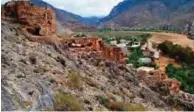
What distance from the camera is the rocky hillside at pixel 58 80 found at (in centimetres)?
1066

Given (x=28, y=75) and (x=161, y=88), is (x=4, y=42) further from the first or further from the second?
(x=161, y=88)

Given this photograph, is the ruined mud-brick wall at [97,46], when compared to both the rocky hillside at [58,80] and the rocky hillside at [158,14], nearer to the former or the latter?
the rocky hillside at [58,80]

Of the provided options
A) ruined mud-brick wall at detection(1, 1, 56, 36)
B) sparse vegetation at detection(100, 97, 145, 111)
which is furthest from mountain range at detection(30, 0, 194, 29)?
sparse vegetation at detection(100, 97, 145, 111)

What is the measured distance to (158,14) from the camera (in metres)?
172

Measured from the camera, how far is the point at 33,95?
10516 millimetres

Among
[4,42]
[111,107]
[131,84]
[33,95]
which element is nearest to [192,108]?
[131,84]

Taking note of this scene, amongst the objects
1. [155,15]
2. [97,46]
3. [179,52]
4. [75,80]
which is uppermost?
[75,80]

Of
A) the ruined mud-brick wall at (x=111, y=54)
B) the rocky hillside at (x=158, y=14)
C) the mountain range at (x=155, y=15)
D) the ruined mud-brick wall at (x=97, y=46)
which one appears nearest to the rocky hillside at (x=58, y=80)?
the ruined mud-brick wall at (x=97, y=46)

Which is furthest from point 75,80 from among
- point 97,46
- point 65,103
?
point 97,46

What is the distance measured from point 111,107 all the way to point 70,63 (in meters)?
3.39

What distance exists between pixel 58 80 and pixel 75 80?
4.27ft

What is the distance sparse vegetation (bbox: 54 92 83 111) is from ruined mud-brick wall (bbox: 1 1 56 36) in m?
5.96

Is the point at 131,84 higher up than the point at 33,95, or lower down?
lower down

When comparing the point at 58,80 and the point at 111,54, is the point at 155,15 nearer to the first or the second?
the point at 111,54
